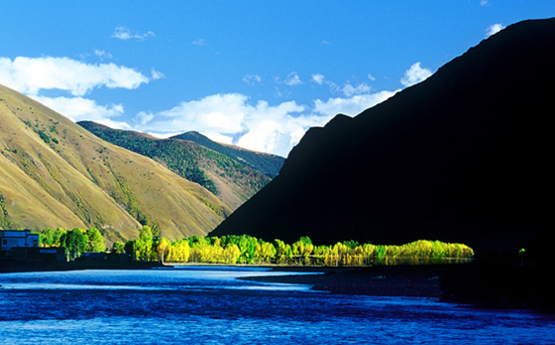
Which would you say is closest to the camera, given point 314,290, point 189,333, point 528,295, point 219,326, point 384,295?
point 189,333

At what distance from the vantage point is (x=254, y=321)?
84.4 metres

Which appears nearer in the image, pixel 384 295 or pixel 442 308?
pixel 442 308

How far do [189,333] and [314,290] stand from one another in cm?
7235

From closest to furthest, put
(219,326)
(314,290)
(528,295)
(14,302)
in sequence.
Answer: (219,326) < (528,295) < (14,302) < (314,290)

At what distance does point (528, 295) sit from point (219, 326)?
45292mm

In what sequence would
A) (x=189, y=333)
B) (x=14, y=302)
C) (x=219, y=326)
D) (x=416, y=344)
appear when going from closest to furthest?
(x=416, y=344)
(x=189, y=333)
(x=219, y=326)
(x=14, y=302)

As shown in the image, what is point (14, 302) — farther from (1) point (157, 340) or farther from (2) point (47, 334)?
(1) point (157, 340)

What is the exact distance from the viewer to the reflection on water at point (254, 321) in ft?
225

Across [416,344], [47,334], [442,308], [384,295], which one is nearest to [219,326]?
[47,334]

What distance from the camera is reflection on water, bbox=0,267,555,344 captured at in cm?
6856

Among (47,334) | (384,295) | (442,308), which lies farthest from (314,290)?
(47,334)

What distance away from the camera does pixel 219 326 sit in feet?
261

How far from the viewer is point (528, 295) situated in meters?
97.6

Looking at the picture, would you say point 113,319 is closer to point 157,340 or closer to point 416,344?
point 157,340
